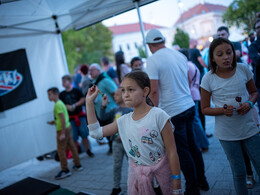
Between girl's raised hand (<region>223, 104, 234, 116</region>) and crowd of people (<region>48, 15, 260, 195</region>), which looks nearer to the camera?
crowd of people (<region>48, 15, 260, 195</region>)

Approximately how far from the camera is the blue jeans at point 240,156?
2.18 m

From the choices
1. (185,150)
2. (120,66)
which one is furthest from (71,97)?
(185,150)

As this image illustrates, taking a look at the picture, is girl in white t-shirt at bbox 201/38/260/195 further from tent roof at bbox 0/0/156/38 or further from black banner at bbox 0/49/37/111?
black banner at bbox 0/49/37/111

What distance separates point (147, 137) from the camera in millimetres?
1898

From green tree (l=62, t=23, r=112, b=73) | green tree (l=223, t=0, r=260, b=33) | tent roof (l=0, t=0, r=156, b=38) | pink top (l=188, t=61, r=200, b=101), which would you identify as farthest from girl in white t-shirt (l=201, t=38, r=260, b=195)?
green tree (l=62, t=23, r=112, b=73)

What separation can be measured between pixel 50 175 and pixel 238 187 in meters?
4.28

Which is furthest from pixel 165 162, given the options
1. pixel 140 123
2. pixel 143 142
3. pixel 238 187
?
pixel 238 187

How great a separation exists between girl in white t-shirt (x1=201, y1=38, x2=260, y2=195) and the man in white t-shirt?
57cm

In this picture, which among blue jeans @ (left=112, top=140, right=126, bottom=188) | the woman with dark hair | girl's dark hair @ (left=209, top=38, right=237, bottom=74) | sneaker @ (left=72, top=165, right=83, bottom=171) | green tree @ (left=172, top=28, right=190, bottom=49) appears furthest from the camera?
green tree @ (left=172, top=28, right=190, bottom=49)

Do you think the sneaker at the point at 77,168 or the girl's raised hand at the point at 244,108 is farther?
the sneaker at the point at 77,168

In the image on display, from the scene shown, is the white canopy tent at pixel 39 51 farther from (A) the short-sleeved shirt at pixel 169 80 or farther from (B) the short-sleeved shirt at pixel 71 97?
(A) the short-sleeved shirt at pixel 169 80

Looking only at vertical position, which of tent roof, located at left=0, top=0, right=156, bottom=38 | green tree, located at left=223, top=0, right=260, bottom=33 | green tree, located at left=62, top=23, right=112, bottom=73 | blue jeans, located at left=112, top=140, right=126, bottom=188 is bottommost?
blue jeans, located at left=112, top=140, right=126, bottom=188

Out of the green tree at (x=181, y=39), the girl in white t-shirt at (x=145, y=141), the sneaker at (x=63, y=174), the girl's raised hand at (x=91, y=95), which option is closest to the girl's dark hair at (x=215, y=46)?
the girl in white t-shirt at (x=145, y=141)

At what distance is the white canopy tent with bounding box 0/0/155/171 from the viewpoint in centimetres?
512
